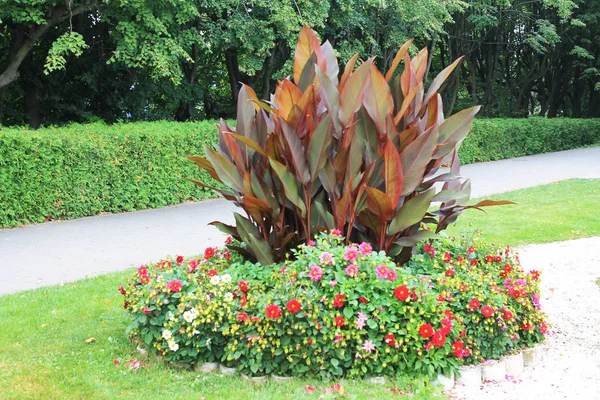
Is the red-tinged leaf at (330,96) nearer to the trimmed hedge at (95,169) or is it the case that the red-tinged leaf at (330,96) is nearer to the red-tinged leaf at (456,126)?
the red-tinged leaf at (456,126)

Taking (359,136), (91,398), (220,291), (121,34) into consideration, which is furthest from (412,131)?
(121,34)

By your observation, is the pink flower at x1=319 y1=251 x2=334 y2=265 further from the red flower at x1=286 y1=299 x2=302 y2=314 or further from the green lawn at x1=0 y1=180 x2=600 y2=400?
the green lawn at x1=0 y1=180 x2=600 y2=400

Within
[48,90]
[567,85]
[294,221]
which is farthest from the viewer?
[567,85]

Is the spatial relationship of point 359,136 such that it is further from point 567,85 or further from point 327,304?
point 567,85

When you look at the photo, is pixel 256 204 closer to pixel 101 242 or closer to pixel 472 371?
pixel 472 371

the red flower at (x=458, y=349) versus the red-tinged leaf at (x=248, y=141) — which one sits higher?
the red-tinged leaf at (x=248, y=141)

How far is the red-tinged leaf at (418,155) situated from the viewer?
4.18 m

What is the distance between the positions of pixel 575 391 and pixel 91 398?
289cm

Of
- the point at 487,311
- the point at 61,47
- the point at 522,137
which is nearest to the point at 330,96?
the point at 487,311

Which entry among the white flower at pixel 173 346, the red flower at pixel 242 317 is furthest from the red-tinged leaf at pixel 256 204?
the white flower at pixel 173 346

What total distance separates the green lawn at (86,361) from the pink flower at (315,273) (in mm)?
622

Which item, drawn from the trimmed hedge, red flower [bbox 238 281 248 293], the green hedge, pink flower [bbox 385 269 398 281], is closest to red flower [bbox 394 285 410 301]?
pink flower [bbox 385 269 398 281]

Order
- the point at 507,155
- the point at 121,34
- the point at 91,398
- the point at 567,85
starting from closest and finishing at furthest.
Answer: the point at 91,398, the point at 121,34, the point at 507,155, the point at 567,85

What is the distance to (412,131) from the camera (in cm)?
441
